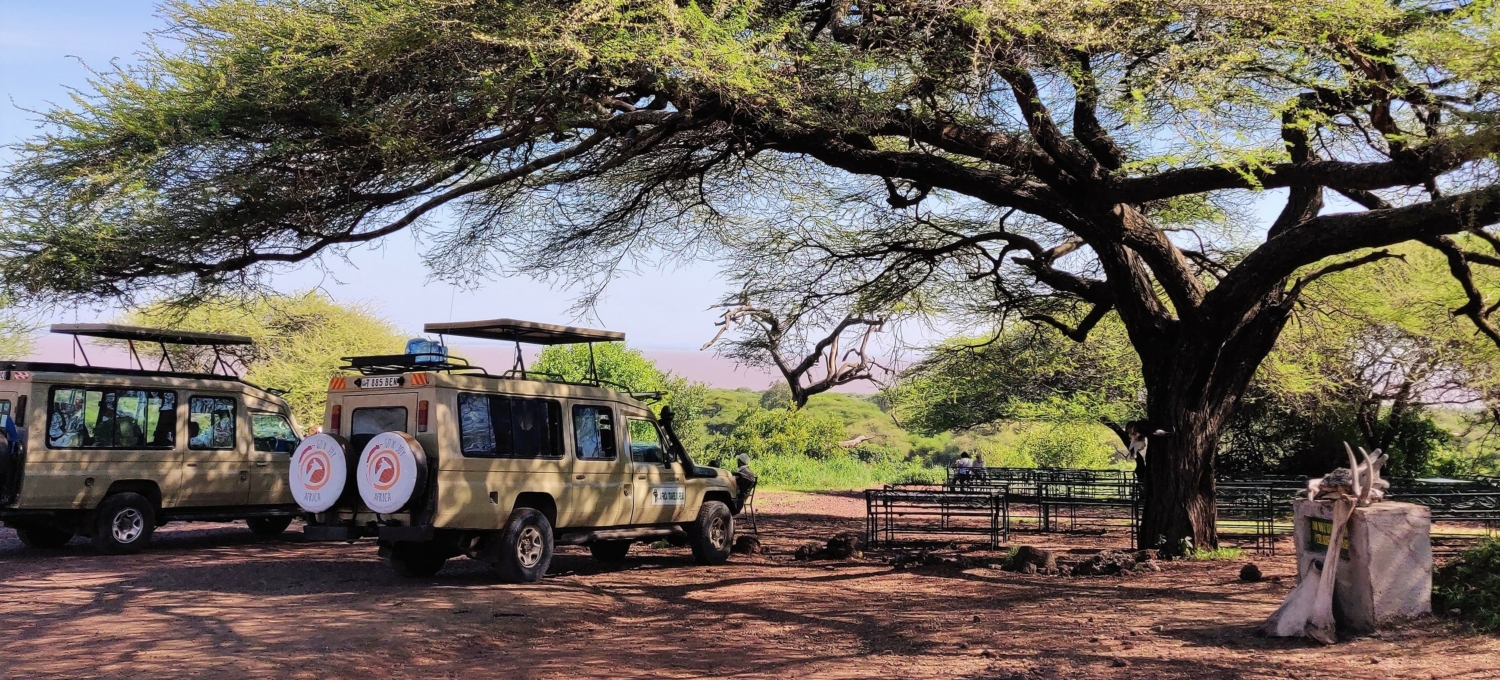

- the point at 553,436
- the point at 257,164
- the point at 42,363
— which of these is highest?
the point at 257,164

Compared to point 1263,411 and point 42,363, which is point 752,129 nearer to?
point 42,363

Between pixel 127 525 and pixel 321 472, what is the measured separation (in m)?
4.56

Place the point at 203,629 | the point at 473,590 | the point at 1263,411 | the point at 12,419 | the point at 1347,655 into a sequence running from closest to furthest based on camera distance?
the point at 1347,655 → the point at 203,629 → the point at 473,590 → the point at 12,419 → the point at 1263,411

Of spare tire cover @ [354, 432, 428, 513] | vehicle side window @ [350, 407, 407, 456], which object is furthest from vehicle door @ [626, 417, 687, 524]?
spare tire cover @ [354, 432, 428, 513]

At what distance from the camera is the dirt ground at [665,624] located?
730 cm

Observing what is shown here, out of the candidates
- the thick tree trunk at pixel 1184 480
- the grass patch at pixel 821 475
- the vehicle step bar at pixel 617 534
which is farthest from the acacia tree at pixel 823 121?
the grass patch at pixel 821 475

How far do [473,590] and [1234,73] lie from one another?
8773mm

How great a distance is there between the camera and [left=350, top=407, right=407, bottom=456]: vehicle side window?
36.0ft

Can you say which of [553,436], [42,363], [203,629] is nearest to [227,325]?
[42,363]

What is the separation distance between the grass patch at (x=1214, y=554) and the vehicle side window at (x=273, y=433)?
1168 centimetres

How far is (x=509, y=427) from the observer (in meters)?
11.4

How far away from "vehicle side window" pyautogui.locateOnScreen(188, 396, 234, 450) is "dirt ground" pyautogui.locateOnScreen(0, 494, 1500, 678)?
5.62 ft

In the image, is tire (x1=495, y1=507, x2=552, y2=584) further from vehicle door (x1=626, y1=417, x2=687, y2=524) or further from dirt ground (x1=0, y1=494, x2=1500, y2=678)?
vehicle door (x1=626, y1=417, x2=687, y2=524)

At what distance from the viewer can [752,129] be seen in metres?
12.1
